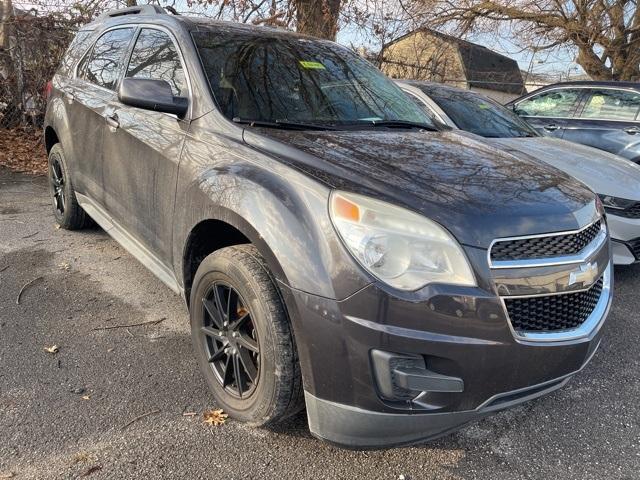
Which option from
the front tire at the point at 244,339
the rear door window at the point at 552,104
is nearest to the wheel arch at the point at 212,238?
the front tire at the point at 244,339

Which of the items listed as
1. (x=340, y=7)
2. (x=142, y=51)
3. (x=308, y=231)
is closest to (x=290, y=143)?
(x=308, y=231)

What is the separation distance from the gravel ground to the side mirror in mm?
1377

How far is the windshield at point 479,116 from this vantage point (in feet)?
18.3

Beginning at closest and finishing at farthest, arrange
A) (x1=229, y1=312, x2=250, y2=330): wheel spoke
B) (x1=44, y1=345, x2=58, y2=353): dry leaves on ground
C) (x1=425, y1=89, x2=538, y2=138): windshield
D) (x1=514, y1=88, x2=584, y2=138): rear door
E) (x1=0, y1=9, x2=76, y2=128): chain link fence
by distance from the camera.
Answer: (x1=229, y1=312, x2=250, y2=330): wheel spoke, (x1=44, y1=345, x2=58, y2=353): dry leaves on ground, (x1=425, y1=89, x2=538, y2=138): windshield, (x1=514, y1=88, x2=584, y2=138): rear door, (x1=0, y1=9, x2=76, y2=128): chain link fence

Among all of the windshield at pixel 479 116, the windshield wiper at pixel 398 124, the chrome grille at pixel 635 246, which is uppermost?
the windshield wiper at pixel 398 124

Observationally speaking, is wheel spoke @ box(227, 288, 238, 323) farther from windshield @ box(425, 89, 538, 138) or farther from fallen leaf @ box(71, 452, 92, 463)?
windshield @ box(425, 89, 538, 138)

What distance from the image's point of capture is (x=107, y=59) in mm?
4059

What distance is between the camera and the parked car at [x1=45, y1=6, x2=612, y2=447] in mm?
1878

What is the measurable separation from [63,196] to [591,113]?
7069 millimetres

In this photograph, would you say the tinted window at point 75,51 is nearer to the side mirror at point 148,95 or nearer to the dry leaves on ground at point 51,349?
the side mirror at point 148,95

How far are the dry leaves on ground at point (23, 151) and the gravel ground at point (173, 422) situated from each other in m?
4.80

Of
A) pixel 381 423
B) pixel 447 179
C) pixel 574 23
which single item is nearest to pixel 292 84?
pixel 447 179

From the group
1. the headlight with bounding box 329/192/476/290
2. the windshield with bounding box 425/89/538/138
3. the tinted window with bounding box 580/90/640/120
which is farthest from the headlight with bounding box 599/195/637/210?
the tinted window with bounding box 580/90/640/120

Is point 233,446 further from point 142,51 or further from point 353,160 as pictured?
point 142,51
